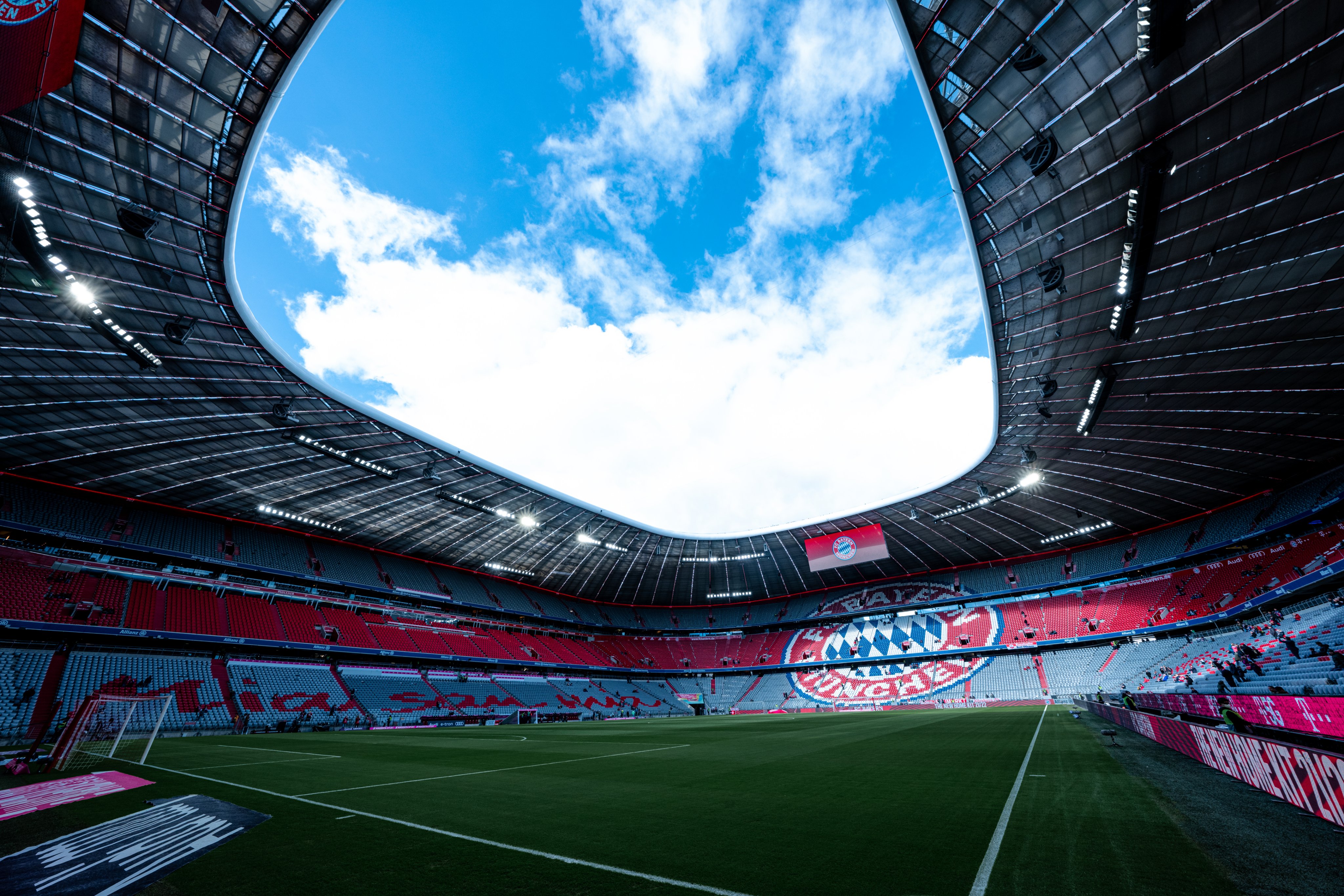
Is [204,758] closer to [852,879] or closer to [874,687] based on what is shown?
[852,879]

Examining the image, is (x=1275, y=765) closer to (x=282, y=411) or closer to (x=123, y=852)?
(x=123, y=852)

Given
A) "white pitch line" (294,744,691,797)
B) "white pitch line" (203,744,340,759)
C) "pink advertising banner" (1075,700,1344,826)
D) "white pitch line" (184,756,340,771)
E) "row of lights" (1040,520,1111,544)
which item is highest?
"row of lights" (1040,520,1111,544)

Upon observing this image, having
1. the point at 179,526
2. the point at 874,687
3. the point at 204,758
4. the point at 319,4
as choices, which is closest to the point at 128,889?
the point at 204,758

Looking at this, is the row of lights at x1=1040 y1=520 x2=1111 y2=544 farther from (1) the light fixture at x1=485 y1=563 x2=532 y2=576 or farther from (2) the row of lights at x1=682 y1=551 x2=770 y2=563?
(1) the light fixture at x1=485 y1=563 x2=532 y2=576

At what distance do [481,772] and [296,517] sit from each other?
119 ft

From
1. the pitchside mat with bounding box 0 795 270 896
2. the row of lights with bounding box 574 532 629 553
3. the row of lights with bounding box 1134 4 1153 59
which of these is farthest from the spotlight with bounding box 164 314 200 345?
the row of lights with bounding box 574 532 629 553

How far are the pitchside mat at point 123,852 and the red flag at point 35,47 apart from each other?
29.1 feet

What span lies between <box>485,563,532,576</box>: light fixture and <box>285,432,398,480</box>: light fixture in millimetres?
20932

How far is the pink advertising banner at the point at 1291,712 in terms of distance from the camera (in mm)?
6703

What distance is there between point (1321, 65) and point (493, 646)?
5324 cm

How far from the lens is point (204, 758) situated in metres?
13.5

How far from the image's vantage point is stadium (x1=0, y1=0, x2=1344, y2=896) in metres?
5.54

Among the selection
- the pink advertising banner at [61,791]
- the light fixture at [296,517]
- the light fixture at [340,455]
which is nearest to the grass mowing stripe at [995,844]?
the pink advertising banner at [61,791]

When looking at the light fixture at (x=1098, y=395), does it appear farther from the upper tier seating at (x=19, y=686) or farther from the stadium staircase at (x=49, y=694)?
the upper tier seating at (x=19, y=686)
